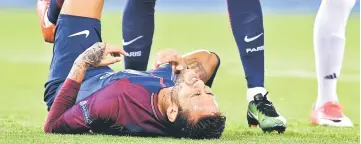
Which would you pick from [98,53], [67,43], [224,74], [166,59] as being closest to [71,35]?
[67,43]

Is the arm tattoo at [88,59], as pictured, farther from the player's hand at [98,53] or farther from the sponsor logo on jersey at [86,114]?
the sponsor logo on jersey at [86,114]

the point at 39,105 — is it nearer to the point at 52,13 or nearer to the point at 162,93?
the point at 52,13

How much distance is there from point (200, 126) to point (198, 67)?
794 millimetres

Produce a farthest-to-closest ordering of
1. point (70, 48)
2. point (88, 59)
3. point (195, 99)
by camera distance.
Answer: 1. point (70, 48)
2. point (88, 59)
3. point (195, 99)

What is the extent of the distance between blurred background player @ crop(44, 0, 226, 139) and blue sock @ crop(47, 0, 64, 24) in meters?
0.44

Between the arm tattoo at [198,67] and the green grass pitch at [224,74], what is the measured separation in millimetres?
303

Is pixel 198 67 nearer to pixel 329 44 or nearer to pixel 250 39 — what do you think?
pixel 250 39

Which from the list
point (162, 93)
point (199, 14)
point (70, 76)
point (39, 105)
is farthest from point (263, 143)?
point (199, 14)

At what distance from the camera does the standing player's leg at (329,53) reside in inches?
234

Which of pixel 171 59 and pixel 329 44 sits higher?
pixel 171 59

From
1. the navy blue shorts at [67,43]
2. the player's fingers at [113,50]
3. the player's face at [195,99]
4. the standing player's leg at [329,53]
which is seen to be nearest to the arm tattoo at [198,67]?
the navy blue shorts at [67,43]

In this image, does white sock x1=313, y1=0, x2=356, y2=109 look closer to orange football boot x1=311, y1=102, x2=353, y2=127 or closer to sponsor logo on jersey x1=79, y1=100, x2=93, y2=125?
orange football boot x1=311, y1=102, x2=353, y2=127

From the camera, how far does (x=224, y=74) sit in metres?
10.1

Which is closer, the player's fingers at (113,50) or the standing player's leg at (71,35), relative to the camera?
the player's fingers at (113,50)
